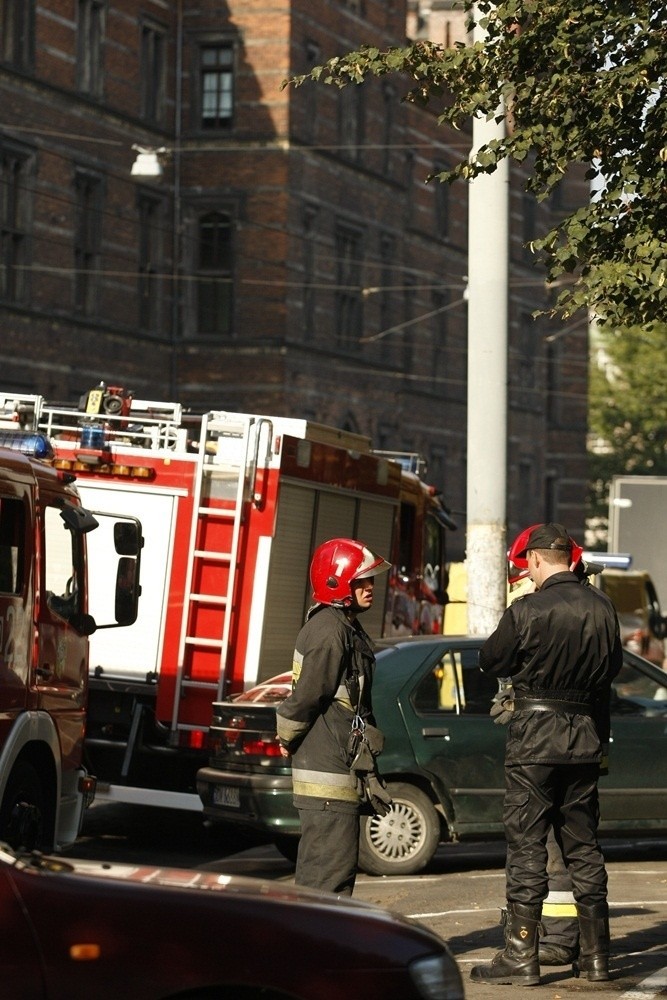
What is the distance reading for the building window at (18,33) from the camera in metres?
37.4

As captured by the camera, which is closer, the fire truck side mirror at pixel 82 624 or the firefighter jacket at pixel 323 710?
the firefighter jacket at pixel 323 710

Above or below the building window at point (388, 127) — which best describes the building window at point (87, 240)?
below

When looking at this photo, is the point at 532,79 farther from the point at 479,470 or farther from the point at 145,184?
the point at 145,184

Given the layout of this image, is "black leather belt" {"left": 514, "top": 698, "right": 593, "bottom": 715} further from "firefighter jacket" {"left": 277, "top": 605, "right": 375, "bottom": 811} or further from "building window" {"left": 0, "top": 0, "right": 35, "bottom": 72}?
"building window" {"left": 0, "top": 0, "right": 35, "bottom": 72}

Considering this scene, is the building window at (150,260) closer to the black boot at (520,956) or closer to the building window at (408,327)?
the building window at (408,327)

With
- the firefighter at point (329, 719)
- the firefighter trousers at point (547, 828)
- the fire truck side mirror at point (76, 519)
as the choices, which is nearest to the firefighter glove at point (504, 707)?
the firefighter trousers at point (547, 828)

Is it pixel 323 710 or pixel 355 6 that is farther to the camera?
pixel 355 6

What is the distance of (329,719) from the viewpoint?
7.84 metres

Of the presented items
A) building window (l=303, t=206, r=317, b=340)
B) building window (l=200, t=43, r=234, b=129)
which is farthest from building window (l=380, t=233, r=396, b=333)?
building window (l=200, t=43, r=234, b=129)

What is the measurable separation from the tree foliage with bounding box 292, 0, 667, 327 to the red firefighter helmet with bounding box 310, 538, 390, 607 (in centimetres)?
311

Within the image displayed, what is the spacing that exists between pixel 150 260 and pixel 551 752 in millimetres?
35490

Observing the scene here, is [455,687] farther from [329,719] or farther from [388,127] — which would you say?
[388,127]

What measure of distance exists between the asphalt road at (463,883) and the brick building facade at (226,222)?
1882 centimetres

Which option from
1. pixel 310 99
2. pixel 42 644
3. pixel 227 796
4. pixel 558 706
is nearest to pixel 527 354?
pixel 310 99
